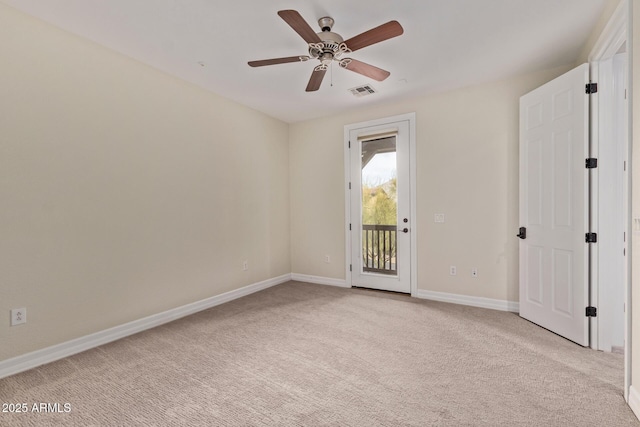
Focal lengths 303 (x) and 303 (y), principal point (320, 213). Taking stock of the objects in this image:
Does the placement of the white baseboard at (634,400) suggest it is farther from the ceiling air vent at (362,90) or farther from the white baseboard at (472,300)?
the ceiling air vent at (362,90)

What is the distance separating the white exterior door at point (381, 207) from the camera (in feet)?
13.8

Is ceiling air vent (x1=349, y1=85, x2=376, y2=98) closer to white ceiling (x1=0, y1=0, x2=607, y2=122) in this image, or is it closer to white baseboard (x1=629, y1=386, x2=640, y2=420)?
white ceiling (x1=0, y1=0, x2=607, y2=122)

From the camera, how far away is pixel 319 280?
4.93 meters

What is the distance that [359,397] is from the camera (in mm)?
1928

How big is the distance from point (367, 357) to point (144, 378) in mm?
1666

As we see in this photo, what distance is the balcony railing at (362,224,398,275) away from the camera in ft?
14.3

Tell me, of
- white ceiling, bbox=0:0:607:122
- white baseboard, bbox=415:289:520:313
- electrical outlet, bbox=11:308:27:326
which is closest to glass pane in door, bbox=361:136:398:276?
white baseboard, bbox=415:289:520:313

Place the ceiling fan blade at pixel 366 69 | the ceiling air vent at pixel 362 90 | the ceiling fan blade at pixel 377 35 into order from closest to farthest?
the ceiling fan blade at pixel 377 35 → the ceiling fan blade at pixel 366 69 → the ceiling air vent at pixel 362 90

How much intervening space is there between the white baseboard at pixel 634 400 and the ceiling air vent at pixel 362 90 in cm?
341

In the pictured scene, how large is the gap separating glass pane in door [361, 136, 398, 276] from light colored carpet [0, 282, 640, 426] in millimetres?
1285

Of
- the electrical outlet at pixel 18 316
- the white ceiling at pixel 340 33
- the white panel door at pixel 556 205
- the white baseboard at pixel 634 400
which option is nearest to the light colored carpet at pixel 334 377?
the white baseboard at pixel 634 400

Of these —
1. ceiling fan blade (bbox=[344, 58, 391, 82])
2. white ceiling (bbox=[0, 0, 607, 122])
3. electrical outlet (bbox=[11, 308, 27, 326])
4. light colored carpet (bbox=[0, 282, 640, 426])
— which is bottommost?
light colored carpet (bbox=[0, 282, 640, 426])

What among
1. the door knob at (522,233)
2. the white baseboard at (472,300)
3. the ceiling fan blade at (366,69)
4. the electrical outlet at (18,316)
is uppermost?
the ceiling fan blade at (366,69)

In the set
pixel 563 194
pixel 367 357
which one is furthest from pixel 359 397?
pixel 563 194
